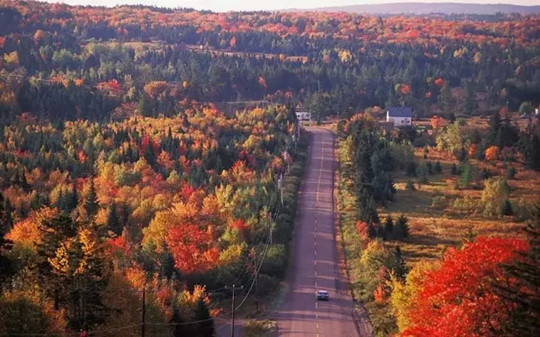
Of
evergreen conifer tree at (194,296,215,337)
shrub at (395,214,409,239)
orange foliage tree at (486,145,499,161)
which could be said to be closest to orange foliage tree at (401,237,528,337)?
evergreen conifer tree at (194,296,215,337)

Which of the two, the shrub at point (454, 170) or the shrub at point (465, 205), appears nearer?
the shrub at point (465, 205)

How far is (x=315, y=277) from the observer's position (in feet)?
158

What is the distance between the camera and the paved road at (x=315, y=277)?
39.7 metres

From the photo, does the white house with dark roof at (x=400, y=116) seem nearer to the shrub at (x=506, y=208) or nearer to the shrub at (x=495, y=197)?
the shrub at (x=495, y=197)

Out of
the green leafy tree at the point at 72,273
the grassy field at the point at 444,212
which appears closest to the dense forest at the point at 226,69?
the grassy field at the point at 444,212

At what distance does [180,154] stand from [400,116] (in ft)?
151

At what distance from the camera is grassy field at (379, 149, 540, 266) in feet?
175

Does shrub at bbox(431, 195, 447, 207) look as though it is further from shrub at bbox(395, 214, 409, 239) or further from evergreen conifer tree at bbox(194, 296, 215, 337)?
evergreen conifer tree at bbox(194, 296, 215, 337)

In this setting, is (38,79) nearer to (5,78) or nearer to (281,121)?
(5,78)

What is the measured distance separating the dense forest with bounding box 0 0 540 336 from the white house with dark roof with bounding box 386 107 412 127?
4.13 m

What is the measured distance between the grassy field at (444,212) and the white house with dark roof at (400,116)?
26776 millimetres

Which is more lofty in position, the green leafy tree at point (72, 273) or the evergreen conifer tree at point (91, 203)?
the green leafy tree at point (72, 273)

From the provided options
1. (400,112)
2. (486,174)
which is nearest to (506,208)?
(486,174)

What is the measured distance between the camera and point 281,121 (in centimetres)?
9625
